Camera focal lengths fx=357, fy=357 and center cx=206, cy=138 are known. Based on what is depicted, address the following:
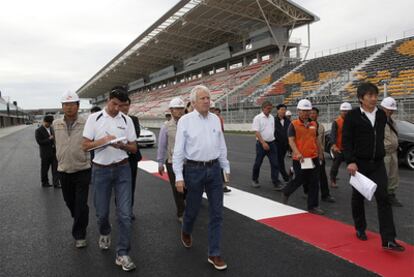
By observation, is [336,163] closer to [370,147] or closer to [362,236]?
[362,236]

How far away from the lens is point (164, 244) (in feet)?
13.8

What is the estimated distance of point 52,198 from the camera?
681cm

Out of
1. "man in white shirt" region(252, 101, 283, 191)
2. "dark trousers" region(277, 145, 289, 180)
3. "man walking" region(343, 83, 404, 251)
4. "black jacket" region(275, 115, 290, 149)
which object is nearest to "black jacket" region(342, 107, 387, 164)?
"man walking" region(343, 83, 404, 251)

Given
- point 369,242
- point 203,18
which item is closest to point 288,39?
point 203,18

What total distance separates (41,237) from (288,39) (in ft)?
118

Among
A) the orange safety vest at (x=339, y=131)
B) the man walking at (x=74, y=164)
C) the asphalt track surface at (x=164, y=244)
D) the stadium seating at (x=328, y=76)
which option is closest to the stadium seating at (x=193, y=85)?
the stadium seating at (x=328, y=76)

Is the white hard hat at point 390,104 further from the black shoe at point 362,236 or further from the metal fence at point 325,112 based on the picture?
the metal fence at point 325,112

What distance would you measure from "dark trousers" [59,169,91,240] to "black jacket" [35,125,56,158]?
160 inches

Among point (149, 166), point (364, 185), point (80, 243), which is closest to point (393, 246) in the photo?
point (364, 185)

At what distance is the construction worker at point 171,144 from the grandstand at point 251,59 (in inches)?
641

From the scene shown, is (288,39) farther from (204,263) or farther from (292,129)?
(204,263)

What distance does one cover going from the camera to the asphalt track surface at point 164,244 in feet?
11.4

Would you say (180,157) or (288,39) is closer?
(180,157)

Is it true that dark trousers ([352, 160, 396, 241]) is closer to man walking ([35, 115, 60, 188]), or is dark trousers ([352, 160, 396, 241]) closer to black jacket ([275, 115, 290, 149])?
black jacket ([275, 115, 290, 149])
